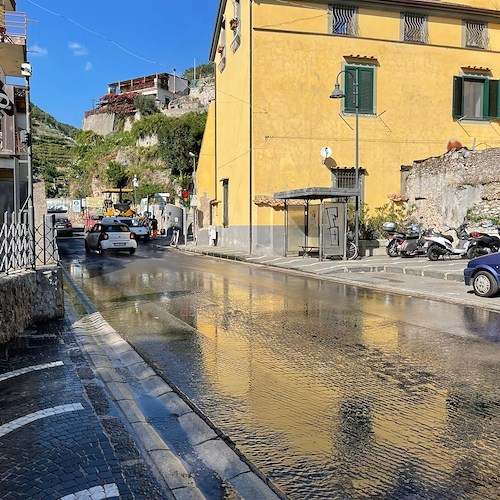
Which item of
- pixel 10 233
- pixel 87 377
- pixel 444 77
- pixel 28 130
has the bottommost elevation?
pixel 87 377

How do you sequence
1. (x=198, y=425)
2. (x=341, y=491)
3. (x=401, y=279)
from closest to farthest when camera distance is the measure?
(x=341, y=491) → (x=198, y=425) → (x=401, y=279)

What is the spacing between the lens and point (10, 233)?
756 cm

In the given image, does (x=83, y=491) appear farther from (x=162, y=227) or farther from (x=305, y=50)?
(x=162, y=227)

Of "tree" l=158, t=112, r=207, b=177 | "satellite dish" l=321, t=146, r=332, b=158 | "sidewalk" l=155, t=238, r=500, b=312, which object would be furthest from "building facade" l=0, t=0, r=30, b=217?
"tree" l=158, t=112, r=207, b=177

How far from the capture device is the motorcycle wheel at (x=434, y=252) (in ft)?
61.1

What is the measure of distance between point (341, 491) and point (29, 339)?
533 cm

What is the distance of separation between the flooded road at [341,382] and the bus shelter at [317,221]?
8834mm

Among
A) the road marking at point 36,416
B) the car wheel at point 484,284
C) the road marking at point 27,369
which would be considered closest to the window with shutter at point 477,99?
the car wheel at point 484,284

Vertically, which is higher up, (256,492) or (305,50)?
(305,50)

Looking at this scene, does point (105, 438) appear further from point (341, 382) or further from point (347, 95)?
point (347, 95)

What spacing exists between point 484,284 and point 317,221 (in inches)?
448

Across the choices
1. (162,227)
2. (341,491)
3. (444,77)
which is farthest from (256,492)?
(162,227)

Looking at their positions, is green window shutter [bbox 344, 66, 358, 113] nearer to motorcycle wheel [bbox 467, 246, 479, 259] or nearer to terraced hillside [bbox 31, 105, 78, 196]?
motorcycle wheel [bbox 467, 246, 479, 259]

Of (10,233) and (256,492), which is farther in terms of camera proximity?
(10,233)
